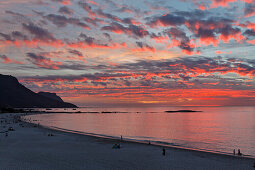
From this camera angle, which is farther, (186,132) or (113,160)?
(186,132)

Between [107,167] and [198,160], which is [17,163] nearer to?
[107,167]

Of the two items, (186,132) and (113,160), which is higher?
(113,160)

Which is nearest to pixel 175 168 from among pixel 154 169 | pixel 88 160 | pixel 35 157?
pixel 154 169

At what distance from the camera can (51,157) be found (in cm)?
2641

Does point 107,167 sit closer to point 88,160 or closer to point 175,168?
point 88,160

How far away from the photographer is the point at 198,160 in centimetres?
2623

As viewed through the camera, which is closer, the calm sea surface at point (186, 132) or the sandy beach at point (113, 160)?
the sandy beach at point (113, 160)

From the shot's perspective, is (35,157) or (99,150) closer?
(35,157)

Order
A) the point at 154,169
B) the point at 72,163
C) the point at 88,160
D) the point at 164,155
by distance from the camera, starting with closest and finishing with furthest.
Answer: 1. the point at 154,169
2. the point at 72,163
3. the point at 88,160
4. the point at 164,155

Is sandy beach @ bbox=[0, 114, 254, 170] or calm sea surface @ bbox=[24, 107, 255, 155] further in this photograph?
calm sea surface @ bbox=[24, 107, 255, 155]

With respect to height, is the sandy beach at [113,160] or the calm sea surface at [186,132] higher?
the sandy beach at [113,160]

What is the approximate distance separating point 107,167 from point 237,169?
1325 cm

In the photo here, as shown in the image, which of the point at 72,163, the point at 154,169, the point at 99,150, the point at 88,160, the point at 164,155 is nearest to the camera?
Result: the point at 154,169

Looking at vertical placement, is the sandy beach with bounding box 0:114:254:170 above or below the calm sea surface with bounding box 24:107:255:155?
above
